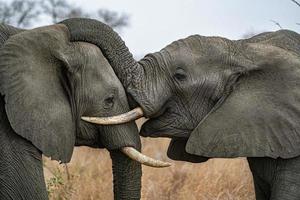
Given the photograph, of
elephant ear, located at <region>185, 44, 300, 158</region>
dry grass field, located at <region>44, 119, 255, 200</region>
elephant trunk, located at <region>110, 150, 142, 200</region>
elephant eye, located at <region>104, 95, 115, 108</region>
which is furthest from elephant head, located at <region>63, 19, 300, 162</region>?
dry grass field, located at <region>44, 119, 255, 200</region>

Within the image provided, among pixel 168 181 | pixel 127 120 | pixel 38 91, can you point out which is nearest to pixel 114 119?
pixel 127 120

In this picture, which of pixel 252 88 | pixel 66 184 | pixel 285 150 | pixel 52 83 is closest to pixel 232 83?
pixel 252 88

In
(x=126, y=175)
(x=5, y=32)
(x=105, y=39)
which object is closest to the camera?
(x=5, y=32)

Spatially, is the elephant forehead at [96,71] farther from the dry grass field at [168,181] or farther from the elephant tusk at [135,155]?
the dry grass field at [168,181]

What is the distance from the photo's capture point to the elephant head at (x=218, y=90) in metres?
5.18

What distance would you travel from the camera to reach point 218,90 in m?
5.31

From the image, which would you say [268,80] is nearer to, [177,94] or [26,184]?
[177,94]

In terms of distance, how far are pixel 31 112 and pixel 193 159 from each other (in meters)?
1.07

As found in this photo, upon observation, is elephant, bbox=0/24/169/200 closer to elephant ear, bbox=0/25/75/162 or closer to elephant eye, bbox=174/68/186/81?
elephant ear, bbox=0/25/75/162

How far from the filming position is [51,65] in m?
5.23

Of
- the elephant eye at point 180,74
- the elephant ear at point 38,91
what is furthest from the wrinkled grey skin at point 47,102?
the elephant eye at point 180,74

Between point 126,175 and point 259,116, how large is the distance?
940 millimetres

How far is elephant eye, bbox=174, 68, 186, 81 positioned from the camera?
534 centimetres

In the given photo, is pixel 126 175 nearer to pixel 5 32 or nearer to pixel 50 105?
pixel 50 105
